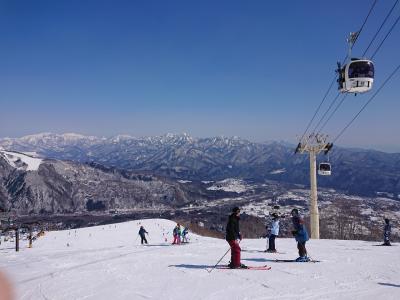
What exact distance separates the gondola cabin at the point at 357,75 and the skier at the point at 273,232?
23.4 ft

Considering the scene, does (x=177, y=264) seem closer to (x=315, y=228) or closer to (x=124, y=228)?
(x=315, y=228)

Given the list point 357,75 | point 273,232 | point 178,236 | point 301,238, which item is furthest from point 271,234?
point 178,236

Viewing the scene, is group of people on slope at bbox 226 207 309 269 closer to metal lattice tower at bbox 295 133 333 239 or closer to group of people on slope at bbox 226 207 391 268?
group of people on slope at bbox 226 207 391 268

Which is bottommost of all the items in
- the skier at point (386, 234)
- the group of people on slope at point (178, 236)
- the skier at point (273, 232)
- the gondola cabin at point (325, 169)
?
the group of people on slope at point (178, 236)

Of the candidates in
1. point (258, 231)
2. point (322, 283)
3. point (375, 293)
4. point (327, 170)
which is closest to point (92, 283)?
point (322, 283)

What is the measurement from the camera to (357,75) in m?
20.7

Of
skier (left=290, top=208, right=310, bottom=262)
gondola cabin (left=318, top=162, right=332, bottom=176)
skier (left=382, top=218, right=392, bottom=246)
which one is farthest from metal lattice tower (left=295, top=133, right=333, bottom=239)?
skier (left=290, top=208, right=310, bottom=262)

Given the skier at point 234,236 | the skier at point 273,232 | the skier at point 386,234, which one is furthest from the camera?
the skier at point 386,234

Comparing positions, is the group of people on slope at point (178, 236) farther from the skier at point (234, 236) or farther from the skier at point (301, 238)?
the skier at point (234, 236)

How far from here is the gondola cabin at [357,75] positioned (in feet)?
67.9

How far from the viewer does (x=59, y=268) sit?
672 inches

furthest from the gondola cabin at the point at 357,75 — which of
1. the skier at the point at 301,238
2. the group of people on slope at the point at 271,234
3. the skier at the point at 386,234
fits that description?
the skier at the point at 386,234

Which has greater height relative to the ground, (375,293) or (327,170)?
(327,170)

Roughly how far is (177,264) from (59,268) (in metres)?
4.66
